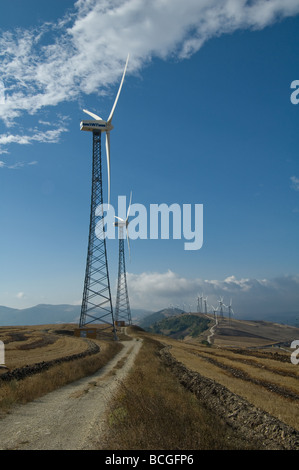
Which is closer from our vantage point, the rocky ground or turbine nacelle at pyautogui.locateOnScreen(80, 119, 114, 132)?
the rocky ground

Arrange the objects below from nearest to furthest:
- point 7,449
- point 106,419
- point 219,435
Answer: point 7,449 < point 219,435 < point 106,419

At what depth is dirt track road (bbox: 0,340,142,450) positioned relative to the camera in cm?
1180

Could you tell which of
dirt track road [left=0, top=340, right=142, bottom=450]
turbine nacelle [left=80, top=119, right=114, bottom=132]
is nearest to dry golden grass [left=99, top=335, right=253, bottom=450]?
dirt track road [left=0, top=340, right=142, bottom=450]

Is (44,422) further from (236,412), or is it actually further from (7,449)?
(236,412)

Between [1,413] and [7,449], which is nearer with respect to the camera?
[7,449]

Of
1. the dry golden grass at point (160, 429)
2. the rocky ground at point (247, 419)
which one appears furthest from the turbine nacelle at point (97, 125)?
the dry golden grass at point (160, 429)

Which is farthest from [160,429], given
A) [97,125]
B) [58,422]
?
[97,125]

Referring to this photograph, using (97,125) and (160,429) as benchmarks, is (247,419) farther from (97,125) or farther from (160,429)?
(97,125)

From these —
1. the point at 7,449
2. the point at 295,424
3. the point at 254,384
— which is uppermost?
the point at 7,449

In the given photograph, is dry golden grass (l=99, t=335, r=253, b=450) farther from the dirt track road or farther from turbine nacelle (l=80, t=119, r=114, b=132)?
turbine nacelle (l=80, t=119, r=114, b=132)
